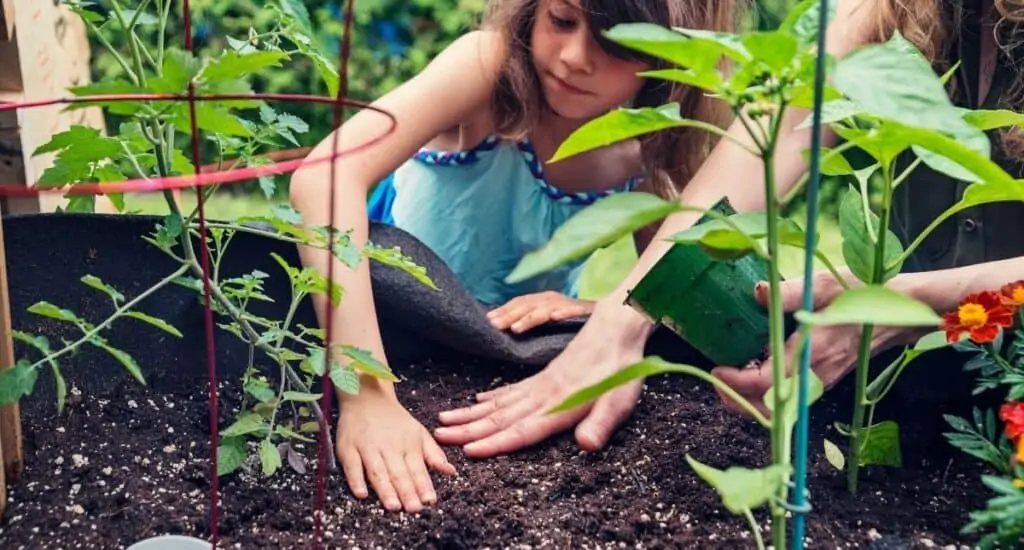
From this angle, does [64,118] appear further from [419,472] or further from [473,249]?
[419,472]

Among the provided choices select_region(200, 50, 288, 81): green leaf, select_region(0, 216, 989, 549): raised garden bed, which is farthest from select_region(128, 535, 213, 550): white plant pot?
select_region(200, 50, 288, 81): green leaf

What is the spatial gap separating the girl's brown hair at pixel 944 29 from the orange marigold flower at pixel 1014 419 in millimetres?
571

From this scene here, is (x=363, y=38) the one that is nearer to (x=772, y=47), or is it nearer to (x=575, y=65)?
(x=575, y=65)

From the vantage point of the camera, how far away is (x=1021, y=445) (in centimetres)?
78

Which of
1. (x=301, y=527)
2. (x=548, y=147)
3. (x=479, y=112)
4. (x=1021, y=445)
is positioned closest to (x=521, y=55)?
(x=479, y=112)

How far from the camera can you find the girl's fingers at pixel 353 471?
1090 mm

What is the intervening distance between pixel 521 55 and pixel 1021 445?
1.05m

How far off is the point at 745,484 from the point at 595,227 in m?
0.18

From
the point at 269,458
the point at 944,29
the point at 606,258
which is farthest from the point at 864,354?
the point at 606,258

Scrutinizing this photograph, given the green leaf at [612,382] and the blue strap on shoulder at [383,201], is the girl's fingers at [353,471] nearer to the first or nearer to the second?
the green leaf at [612,382]

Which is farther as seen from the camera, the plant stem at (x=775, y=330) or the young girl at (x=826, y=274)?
the young girl at (x=826, y=274)

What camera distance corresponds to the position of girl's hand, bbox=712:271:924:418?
44.1 inches

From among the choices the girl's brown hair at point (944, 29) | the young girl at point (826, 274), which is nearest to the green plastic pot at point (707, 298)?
the young girl at point (826, 274)

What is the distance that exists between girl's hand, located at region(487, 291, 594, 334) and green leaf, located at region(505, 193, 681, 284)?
660 millimetres
